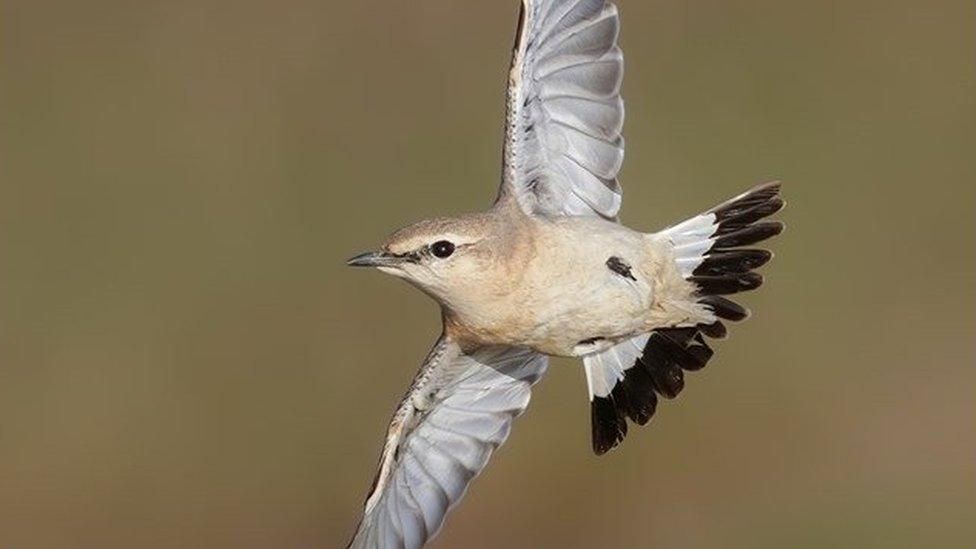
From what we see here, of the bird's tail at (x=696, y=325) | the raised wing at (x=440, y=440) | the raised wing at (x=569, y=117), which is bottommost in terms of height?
the raised wing at (x=440, y=440)

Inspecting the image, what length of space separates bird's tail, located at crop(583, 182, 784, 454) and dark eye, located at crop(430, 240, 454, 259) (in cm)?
122

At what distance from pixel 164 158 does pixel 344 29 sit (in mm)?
1949

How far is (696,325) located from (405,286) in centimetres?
703

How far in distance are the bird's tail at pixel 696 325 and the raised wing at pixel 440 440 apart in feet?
1.30

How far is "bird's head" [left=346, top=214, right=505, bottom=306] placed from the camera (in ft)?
29.0

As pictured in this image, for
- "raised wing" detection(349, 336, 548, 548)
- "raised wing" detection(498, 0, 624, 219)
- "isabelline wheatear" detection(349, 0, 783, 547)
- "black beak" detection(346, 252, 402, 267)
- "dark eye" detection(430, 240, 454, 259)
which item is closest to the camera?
"black beak" detection(346, 252, 402, 267)

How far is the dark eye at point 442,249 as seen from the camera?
8.90m

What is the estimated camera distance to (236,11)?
19.2 meters

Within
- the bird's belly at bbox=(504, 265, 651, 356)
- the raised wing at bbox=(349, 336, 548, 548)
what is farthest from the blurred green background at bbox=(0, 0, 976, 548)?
the bird's belly at bbox=(504, 265, 651, 356)

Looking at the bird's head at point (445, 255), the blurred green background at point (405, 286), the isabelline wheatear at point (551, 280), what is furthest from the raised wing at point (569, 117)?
the blurred green background at point (405, 286)

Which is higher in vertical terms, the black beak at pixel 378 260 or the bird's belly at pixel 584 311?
the black beak at pixel 378 260

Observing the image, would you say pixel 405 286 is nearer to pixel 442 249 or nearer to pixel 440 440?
pixel 440 440

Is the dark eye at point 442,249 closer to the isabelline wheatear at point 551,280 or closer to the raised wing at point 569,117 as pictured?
the isabelline wheatear at point 551,280

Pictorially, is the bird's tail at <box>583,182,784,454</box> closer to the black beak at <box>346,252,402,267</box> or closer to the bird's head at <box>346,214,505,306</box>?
the bird's head at <box>346,214,505,306</box>
